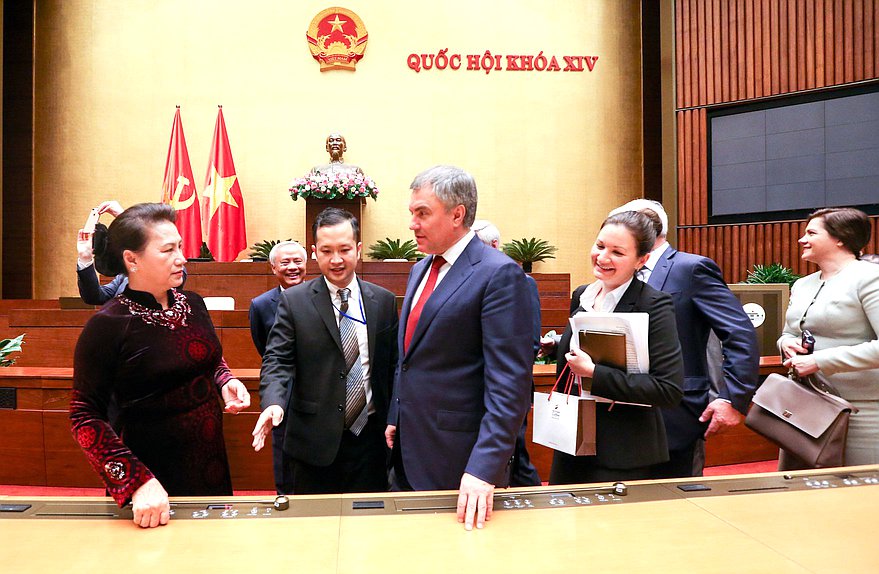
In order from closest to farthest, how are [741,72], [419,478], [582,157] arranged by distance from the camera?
[419,478], [741,72], [582,157]

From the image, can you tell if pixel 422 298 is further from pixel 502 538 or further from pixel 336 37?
pixel 336 37

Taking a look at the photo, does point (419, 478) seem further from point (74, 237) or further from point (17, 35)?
point (17, 35)

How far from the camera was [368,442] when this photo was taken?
2225 mm

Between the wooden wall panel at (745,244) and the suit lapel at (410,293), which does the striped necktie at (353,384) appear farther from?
the wooden wall panel at (745,244)

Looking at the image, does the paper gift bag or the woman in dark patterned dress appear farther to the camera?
the paper gift bag

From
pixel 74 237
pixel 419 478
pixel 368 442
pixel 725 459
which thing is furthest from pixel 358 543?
pixel 74 237

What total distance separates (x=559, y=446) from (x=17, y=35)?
940 cm

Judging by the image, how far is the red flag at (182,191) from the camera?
7.71 metres

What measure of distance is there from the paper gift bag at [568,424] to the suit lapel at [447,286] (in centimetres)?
38

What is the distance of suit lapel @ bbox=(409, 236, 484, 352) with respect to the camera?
5.60ft

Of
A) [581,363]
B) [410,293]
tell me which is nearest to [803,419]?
[581,363]

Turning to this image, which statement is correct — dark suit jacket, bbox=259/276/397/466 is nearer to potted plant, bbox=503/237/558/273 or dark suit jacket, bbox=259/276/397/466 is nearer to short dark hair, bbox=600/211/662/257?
short dark hair, bbox=600/211/662/257

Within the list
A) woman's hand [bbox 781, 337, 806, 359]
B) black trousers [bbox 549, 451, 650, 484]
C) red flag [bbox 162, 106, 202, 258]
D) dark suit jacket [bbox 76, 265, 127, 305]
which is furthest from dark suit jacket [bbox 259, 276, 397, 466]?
red flag [bbox 162, 106, 202, 258]

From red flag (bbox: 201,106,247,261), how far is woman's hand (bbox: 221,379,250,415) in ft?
20.9
